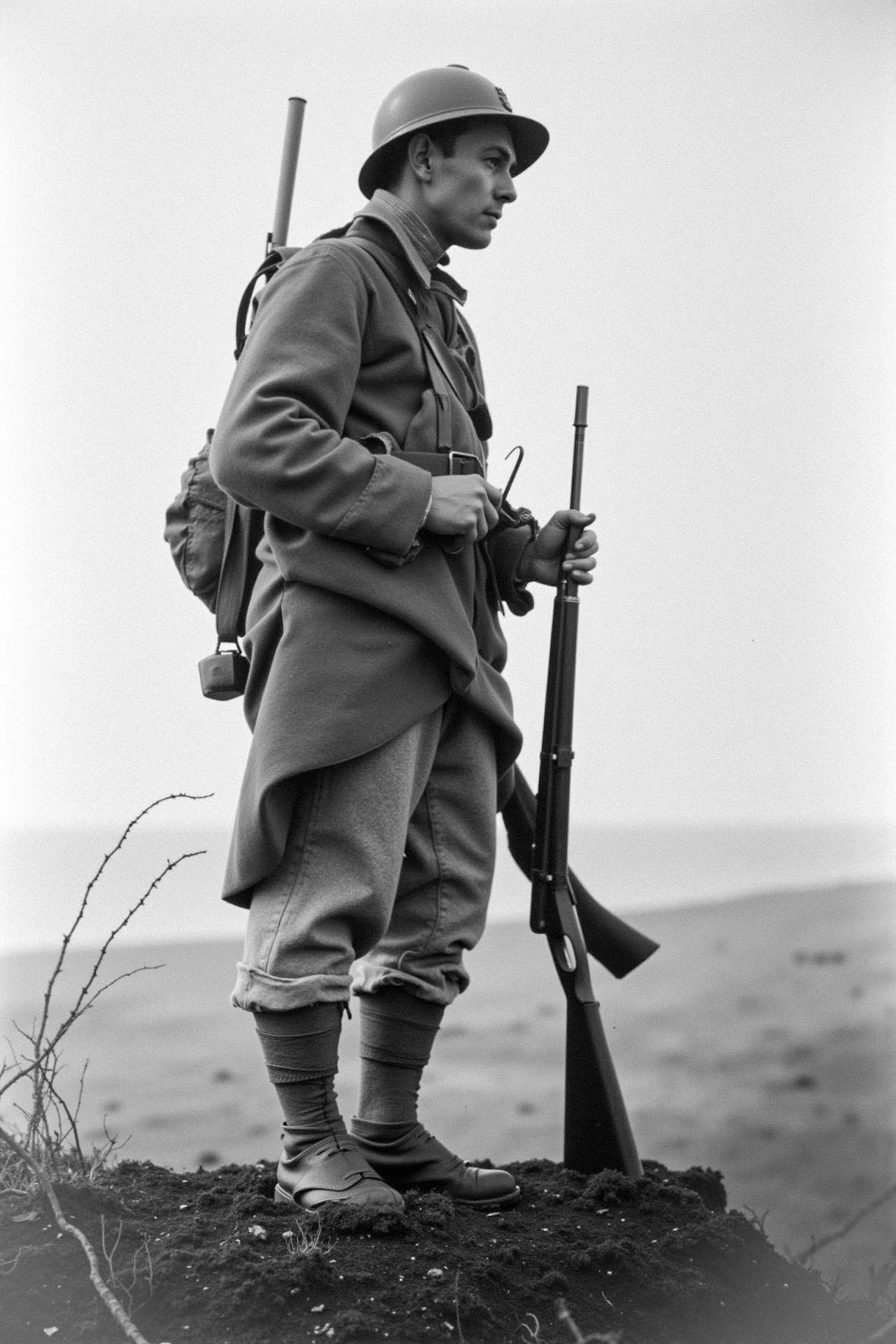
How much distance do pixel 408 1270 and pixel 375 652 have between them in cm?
89

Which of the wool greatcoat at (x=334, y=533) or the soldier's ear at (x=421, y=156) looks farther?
the soldier's ear at (x=421, y=156)

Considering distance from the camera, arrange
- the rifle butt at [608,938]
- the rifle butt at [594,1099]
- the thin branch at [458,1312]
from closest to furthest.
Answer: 1. the thin branch at [458,1312]
2. the rifle butt at [594,1099]
3. the rifle butt at [608,938]

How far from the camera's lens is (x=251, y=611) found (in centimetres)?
244

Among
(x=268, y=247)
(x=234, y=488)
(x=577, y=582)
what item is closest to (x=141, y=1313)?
(x=234, y=488)

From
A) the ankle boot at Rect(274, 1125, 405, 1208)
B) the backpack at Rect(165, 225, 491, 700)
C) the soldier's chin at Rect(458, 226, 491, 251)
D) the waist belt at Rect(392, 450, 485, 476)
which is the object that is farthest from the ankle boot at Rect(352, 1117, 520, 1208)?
the soldier's chin at Rect(458, 226, 491, 251)

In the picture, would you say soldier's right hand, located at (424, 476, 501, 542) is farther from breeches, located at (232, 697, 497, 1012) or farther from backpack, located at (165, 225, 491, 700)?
breeches, located at (232, 697, 497, 1012)

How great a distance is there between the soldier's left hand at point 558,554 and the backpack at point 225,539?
306 millimetres

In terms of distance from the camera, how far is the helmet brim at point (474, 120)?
8.03ft

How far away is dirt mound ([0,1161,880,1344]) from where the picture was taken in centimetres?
201

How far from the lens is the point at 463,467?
2.45m

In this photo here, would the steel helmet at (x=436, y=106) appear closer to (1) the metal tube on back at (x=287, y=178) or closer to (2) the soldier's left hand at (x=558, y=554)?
(1) the metal tube on back at (x=287, y=178)

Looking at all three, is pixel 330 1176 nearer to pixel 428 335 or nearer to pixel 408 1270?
pixel 408 1270

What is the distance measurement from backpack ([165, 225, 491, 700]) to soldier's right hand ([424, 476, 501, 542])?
20cm

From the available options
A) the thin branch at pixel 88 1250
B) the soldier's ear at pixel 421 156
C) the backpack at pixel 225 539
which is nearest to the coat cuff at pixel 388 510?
the backpack at pixel 225 539
